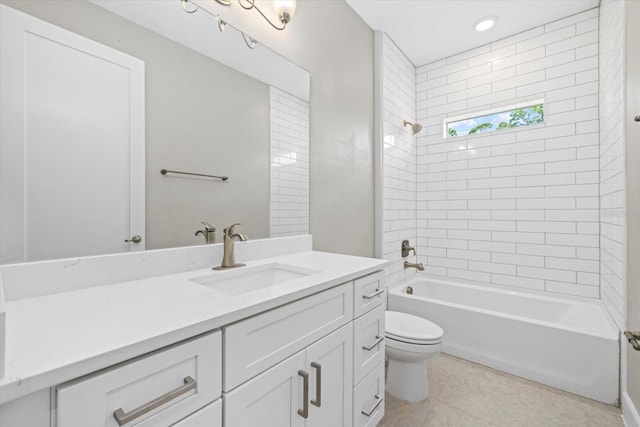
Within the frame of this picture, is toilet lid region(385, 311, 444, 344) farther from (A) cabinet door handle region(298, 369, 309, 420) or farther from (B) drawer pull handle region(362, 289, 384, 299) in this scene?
(A) cabinet door handle region(298, 369, 309, 420)

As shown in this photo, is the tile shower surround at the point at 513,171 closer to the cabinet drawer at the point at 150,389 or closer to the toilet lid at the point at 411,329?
the toilet lid at the point at 411,329

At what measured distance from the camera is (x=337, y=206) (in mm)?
2070

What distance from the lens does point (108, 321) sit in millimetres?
654

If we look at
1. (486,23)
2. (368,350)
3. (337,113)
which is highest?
(486,23)

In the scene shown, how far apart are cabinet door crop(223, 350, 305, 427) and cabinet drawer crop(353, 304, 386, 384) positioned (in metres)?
0.35

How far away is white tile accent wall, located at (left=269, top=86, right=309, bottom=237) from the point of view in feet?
5.30

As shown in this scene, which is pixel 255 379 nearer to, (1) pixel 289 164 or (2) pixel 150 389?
(2) pixel 150 389

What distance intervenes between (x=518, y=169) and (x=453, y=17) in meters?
1.44

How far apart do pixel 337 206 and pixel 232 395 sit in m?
1.49

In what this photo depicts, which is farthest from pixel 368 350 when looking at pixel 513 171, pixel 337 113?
pixel 513 171

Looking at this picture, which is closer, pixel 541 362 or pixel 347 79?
pixel 541 362

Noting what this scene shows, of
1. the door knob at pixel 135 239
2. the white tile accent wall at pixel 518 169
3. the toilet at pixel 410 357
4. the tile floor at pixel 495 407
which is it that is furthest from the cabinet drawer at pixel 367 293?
the white tile accent wall at pixel 518 169

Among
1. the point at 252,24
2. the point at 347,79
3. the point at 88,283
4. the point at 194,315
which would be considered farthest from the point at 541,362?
the point at 252,24

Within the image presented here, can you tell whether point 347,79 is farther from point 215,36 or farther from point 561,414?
point 561,414
